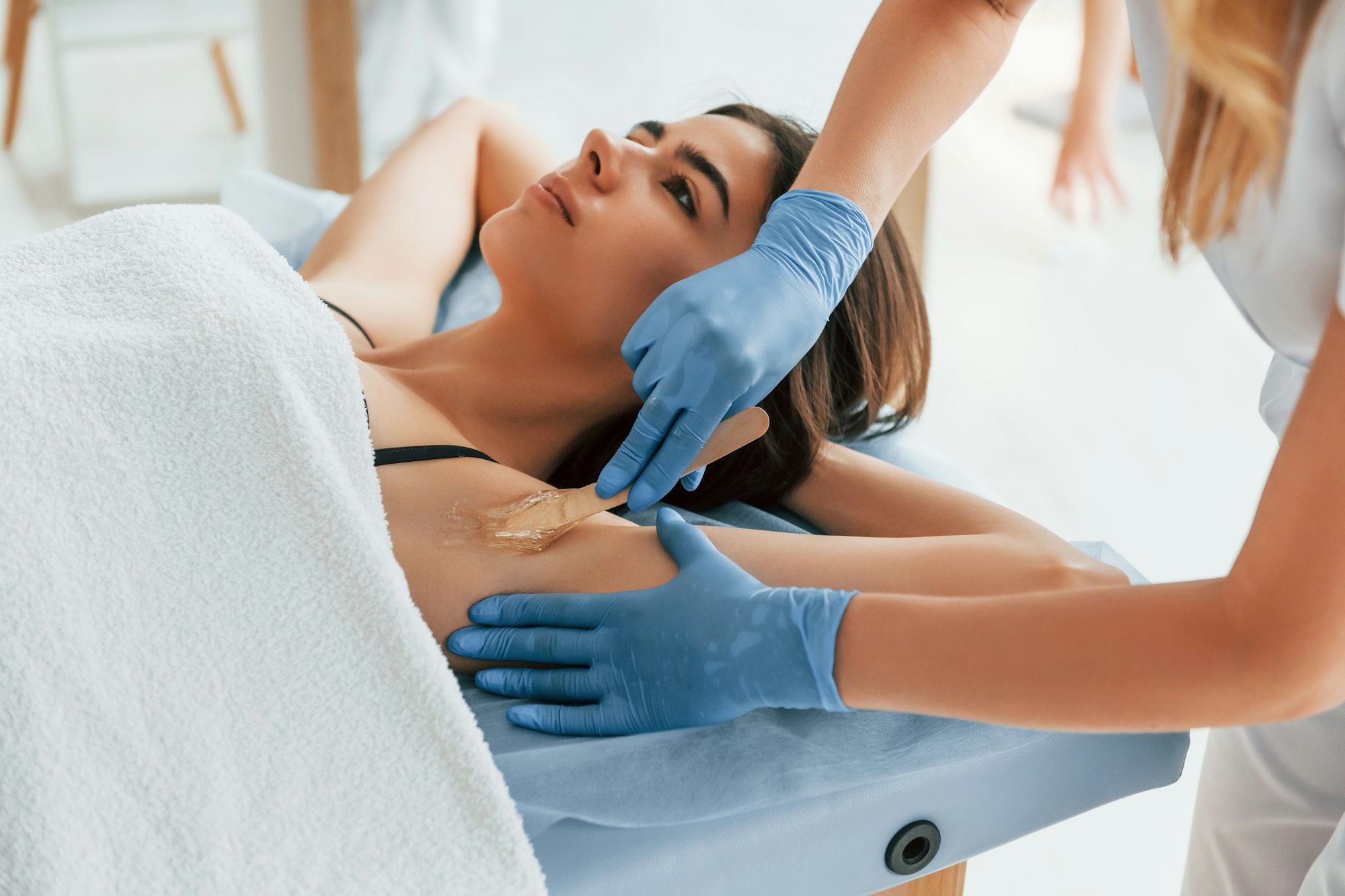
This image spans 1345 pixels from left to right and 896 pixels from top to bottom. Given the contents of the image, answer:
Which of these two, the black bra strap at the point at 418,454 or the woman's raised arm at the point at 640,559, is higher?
the black bra strap at the point at 418,454

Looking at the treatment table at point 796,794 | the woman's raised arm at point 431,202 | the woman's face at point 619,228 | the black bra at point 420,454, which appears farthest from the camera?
the woman's raised arm at point 431,202

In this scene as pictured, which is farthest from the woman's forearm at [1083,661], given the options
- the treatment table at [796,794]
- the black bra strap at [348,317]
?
the black bra strap at [348,317]

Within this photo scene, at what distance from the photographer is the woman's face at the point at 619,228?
48.5 inches

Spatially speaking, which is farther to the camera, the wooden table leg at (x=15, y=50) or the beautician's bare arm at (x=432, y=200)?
the wooden table leg at (x=15, y=50)

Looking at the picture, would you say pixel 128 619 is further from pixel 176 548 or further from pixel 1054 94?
pixel 1054 94

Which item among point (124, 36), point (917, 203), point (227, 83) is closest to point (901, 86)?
point (917, 203)

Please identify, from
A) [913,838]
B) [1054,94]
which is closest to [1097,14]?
[913,838]

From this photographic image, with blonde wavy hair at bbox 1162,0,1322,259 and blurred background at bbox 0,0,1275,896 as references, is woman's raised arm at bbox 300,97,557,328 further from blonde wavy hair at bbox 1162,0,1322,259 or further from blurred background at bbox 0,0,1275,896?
blonde wavy hair at bbox 1162,0,1322,259

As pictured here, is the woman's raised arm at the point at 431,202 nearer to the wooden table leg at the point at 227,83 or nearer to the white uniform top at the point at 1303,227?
the wooden table leg at the point at 227,83

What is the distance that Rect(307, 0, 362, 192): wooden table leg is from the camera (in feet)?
7.87

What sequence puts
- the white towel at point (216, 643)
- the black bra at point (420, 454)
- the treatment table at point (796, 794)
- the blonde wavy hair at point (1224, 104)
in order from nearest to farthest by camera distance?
the blonde wavy hair at point (1224, 104), the white towel at point (216, 643), the treatment table at point (796, 794), the black bra at point (420, 454)

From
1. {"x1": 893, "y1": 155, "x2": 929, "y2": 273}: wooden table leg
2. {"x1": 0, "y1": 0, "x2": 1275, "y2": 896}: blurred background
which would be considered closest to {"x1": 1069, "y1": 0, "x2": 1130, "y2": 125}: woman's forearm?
{"x1": 0, "y1": 0, "x2": 1275, "y2": 896}: blurred background

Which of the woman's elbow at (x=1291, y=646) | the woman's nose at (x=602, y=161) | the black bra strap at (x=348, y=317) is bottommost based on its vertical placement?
the black bra strap at (x=348, y=317)

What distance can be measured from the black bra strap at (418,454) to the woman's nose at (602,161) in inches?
13.6
